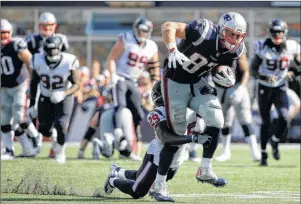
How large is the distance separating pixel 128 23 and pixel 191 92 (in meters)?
14.0

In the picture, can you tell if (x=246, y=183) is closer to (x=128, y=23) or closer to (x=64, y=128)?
(x=64, y=128)

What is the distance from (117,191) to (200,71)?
159 cm

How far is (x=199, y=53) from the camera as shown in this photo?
8.62 m

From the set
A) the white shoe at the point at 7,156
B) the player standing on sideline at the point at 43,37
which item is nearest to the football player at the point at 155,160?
the white shoe at the point at 7,156

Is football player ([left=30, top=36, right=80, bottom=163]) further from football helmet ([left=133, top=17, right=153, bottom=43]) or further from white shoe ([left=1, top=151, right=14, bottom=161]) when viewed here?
football helmet ([left=133, top=17, right=153, bottom=43])

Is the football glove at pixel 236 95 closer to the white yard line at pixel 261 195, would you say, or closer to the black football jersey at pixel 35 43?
the black football jersey at pixel 35 43

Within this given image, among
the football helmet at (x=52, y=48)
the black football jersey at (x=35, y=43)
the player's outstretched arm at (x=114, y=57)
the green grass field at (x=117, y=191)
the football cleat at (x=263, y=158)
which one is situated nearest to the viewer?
the green grass field at (x=117, y=191)

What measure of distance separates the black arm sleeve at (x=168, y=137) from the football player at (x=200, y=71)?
52 mm

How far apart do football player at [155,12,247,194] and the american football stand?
0.04 feet

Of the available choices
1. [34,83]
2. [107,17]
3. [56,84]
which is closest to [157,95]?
[56,84]

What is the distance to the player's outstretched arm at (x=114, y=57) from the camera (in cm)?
1438

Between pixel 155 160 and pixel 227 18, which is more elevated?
pixel 227 18

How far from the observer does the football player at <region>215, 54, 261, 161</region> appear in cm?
1465

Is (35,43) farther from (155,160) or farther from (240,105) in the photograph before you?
(155,160)
